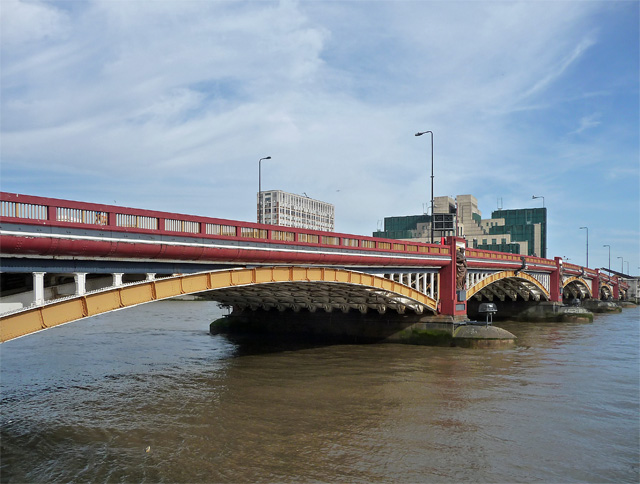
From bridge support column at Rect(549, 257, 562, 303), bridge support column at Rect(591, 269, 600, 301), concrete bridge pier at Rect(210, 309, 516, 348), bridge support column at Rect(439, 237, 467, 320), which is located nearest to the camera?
concrete bridge pier at Rect(210, 309, 516, 348)

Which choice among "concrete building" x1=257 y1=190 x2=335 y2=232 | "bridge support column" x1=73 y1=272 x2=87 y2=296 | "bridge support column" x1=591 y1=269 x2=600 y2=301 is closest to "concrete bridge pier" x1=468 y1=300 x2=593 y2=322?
"bridge support column" x1=591 y1=269 x2=600 y2=301

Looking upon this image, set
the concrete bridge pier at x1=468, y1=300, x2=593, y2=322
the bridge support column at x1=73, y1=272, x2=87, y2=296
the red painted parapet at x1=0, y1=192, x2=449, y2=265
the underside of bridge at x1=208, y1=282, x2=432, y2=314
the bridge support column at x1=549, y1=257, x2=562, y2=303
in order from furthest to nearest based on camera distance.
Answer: the bridge support column at x1=549, y1=257, x2=562, y2=303 → the concrete bridge pier at x1=468, y1=300, x2=593, y2=322 → the underside of bridge at x1=208, y1=282, x2=432, y2=314 → the bridge support column at x1=73, y1=272, x2=87, y2=296 → the red painted parapet at x1=0, y1=192, x2=449, y2=265

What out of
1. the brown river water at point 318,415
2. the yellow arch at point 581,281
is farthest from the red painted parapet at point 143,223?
the yellow arch at point 581,281

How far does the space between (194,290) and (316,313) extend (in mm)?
20812

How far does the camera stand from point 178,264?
17703 mm

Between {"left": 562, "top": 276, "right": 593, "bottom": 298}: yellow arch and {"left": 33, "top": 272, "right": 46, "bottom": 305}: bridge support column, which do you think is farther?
{"left": 562, "top": 276, "right": 593, "bottom": 298}: yellow arch

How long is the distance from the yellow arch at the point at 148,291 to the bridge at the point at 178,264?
3cm

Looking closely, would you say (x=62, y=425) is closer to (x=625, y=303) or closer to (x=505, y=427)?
(x=505, y=427)

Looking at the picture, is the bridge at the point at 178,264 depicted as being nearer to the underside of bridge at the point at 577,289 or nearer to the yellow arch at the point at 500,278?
the yellow arch at the point at 500,278

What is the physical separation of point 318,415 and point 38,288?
956cm

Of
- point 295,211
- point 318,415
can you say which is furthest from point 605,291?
point 318,415

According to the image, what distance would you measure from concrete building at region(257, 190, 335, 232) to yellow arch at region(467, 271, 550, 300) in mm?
87811

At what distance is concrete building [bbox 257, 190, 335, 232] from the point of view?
480ft

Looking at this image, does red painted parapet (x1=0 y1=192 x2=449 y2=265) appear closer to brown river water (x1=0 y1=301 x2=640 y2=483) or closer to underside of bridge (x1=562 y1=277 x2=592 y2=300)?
brown river water (x1=0 y1=301 x2=640 y2=483)
